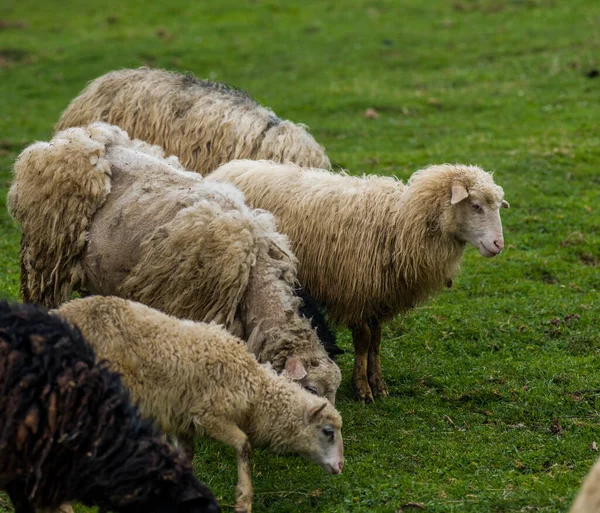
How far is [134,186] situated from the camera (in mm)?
7371

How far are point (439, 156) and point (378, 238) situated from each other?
19.6 feet

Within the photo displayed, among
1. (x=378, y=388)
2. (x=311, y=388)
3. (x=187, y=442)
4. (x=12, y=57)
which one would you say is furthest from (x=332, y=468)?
(x=12, y=57)

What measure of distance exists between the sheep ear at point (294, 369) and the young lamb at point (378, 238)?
1.51 m

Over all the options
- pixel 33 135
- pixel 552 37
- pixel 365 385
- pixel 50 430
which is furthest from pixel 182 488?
pixel 552 37

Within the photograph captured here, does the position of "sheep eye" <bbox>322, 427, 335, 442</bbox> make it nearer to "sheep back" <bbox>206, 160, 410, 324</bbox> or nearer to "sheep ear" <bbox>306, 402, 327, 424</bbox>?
"sheep ear" <bbox>306, 402, 327, 424</bbox>

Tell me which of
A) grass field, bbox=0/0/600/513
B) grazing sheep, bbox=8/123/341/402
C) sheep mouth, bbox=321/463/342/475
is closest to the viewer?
sheep mouth, bbox=321/463/342/475

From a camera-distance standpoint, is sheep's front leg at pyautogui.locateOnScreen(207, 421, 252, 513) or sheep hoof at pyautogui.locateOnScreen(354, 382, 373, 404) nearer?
sheep's front leg at pyautogui.locateOnScreen(207, 421, 252, 513)

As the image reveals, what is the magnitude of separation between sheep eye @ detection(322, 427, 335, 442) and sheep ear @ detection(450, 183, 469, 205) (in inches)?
93.8

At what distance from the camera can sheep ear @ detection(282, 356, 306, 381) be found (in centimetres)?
628

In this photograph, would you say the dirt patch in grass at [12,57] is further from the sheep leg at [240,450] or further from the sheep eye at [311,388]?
the sheep leg at [240,450]

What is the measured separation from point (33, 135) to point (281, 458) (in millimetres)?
10093

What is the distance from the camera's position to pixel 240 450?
561 cm

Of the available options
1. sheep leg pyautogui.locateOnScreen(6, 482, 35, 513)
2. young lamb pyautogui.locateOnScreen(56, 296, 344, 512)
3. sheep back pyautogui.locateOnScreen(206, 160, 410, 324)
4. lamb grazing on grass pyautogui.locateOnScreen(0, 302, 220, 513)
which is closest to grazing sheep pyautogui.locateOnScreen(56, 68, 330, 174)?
sheep back pyautogui.locateOnScreen(206, 160, 410, 324)

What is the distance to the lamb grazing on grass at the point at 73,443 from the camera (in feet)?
15.6
